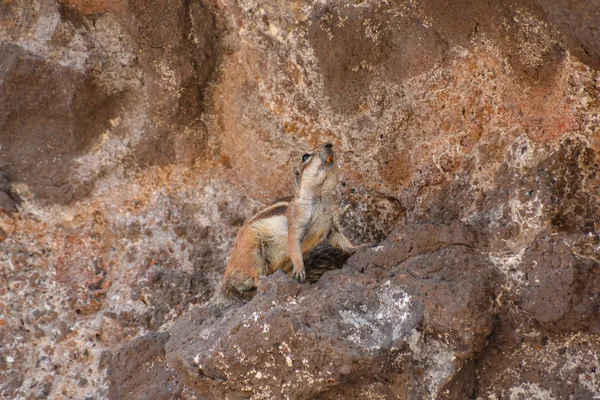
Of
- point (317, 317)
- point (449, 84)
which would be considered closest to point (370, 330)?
point (317, 317)

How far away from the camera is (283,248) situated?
518 centimetres

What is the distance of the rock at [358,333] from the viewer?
3979 millimetres

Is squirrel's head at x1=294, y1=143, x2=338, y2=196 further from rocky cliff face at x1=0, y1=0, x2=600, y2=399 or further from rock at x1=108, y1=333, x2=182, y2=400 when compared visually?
rock at x1=108, y1=333, x2=182, y2=400

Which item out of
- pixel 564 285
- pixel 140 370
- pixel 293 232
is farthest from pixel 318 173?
pixel 140 370

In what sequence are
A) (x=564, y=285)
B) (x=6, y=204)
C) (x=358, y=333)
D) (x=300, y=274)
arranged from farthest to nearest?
1. (x=6, y=204)
2. (x=300, y=274)
3. (x=358, y=333)
4. (x=564, y=285)

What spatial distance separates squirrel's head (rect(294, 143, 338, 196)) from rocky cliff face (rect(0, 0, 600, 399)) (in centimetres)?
52

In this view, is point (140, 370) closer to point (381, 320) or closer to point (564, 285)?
point (381, 320)

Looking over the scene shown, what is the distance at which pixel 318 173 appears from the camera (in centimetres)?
483

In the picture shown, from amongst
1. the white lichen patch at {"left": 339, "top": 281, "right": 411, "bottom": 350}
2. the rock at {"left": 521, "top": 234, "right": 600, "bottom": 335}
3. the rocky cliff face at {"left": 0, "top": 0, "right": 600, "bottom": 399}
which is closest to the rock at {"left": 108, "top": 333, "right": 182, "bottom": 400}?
the rocky cliff face at {"left": 0, "top": 0, "right": 600, "bottom": 399}

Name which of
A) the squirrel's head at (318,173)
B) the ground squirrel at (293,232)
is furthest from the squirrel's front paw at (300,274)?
the squirrel's head at (318,173)

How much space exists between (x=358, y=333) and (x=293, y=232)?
3.67ft

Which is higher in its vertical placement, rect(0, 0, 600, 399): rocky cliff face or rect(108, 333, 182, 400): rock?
rect(0, 0, 600, 399): rocky cliff face

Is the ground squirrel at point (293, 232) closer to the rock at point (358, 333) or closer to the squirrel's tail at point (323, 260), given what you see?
the squirrel's tail at point (323, 260)

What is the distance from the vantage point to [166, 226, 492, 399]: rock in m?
3.98
